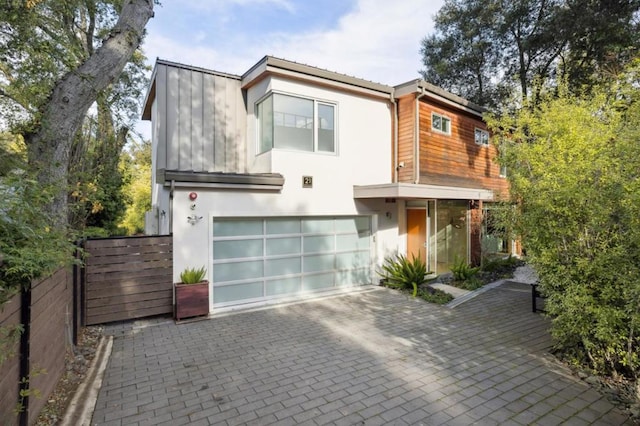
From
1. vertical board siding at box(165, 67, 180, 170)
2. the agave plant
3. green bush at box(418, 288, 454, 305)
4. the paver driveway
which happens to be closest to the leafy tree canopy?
the paver driveway

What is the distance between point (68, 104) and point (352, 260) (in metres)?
7.11

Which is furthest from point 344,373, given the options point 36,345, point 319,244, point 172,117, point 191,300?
point 172,117

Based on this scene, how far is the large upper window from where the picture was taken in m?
7.96

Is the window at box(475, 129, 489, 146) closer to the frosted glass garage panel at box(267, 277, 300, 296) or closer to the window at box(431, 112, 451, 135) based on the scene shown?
the window at box(431, 112, 451, 135)

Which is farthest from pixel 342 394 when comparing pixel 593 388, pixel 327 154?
pixel 327 154

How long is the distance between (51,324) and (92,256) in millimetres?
2728

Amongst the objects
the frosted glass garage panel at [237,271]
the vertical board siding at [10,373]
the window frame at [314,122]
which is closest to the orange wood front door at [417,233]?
the window frame at [314,122]

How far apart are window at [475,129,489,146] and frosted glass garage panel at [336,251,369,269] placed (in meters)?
6.37

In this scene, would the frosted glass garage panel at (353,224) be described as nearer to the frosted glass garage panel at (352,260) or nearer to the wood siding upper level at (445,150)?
the frosted glass garage panel at (352,260)

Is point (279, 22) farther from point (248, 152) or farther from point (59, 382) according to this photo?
point (59, 382)

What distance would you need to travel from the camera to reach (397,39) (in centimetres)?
1355

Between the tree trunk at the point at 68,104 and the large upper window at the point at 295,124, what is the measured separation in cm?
315

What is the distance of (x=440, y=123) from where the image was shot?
10.3 m

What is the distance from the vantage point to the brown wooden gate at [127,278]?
607 cm
